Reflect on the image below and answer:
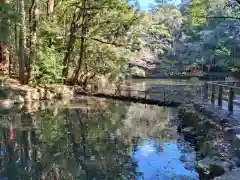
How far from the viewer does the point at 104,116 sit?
13.5 m

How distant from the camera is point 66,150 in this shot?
8.32 metres

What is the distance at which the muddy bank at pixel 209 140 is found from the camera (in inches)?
242

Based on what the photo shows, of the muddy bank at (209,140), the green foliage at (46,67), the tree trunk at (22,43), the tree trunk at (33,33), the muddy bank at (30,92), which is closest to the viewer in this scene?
the muddy bank at (209,140)

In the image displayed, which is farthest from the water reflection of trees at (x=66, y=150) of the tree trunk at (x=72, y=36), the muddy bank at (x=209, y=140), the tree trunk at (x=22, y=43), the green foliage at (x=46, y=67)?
the tree trunk at (x=72, y=36)

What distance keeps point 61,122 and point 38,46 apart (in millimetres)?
8831

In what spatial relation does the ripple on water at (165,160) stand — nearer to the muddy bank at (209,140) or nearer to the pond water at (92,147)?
the pond water at (92,147)

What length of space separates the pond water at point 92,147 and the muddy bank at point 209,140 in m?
0.28

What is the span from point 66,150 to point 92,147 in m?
0.63

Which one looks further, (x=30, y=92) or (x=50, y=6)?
(x=50, y=6)

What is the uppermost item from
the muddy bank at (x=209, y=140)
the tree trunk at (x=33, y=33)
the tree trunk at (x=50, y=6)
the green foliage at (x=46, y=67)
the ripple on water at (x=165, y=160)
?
the tree trunk at (x=50, y=6)

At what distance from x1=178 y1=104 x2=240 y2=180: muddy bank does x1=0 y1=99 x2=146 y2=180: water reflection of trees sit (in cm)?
137

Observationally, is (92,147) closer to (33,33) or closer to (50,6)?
(33,33)

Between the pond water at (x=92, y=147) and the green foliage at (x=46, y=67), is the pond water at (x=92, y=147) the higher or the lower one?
the lower one

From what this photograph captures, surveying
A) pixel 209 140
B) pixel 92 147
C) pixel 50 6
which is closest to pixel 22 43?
pixel 50 6
